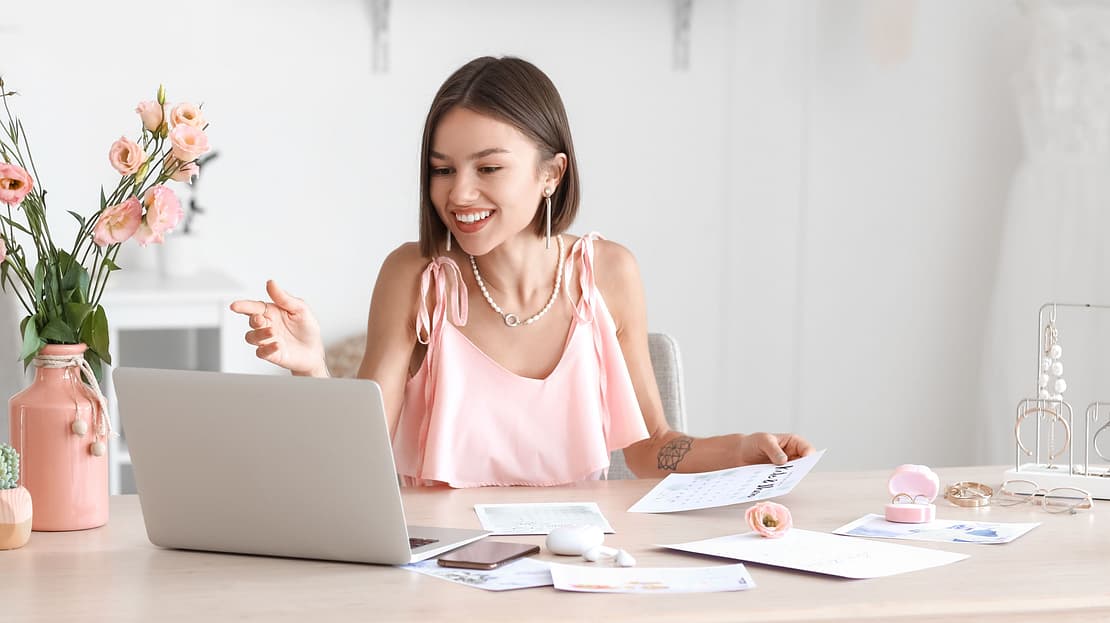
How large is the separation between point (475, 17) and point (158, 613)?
2.62m

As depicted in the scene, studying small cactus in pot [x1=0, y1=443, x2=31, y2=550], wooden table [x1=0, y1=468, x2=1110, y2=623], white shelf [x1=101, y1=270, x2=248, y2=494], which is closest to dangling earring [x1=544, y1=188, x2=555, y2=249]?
wooden table [x1=0, y1=468, x2=1110, y2=623]

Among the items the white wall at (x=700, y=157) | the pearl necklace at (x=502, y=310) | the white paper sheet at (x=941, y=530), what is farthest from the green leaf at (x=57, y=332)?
the white wall at (x=700, y=157)

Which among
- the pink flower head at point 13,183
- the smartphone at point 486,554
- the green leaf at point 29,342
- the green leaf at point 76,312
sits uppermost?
the pink flower head at point 13,183

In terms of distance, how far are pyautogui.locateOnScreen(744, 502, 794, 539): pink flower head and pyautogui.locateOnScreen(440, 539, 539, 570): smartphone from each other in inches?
9.1

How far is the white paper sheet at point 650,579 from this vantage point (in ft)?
3.51

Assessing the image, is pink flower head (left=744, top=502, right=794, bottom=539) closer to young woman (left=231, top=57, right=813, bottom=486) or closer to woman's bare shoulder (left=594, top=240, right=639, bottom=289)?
young woman (left=231, top=57, right=813, bottom=486)

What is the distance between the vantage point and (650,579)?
3.61 feet

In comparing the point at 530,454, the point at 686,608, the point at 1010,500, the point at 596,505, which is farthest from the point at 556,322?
the point at 686,608

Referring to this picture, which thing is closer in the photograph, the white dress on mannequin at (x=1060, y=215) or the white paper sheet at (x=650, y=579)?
the white paper sheet at (x=650, y=579)

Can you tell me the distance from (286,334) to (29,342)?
30cm

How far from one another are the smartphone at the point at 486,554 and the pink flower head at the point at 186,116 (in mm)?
487

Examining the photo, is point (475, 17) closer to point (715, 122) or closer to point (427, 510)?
point (715, 122)

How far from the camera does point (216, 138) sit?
3.31 metres

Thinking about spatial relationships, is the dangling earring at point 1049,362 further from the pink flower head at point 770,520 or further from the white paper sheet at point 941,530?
the pink flower head at point 770,520
